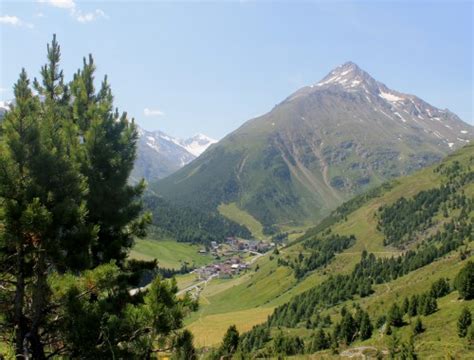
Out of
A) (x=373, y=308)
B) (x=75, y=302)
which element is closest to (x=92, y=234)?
(x=75, y=302)

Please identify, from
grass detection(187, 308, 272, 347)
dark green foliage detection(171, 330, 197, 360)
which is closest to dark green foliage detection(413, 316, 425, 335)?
dark green foliage detection(171, 330, 197, 360)

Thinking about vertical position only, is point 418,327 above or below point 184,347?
below

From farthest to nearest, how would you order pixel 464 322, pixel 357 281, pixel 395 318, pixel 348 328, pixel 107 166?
pixel 357 281 → pixel 348 328 → pixel 395 318 → pixel 464 322 → pixel 107 166

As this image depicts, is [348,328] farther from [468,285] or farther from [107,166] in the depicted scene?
[107,166]

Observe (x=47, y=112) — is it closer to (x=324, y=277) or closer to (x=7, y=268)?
(x=7, y=268)

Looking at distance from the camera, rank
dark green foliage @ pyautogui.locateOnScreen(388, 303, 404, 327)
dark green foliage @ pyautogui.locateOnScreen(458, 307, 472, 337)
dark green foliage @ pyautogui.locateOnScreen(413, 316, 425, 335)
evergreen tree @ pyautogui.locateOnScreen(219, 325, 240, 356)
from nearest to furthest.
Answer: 1. evergreen tree @ pyautogui.locateOnScreen(219, 325, 240, 356)
2. dark green foliage @ pyautogui.locateOnScreen(458, 307, 472, 337)
3. dark green foliage @ pyautogui.locateOnScreen(413, 316, 425, 335)
4. dark green foliage @ pyautogui.locateOnScreen(388, 303, 404, 327)

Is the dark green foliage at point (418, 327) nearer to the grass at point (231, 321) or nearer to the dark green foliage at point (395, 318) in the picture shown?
the dark green foliage at point (395, 318)

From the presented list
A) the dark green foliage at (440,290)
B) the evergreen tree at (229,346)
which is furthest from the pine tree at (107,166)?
the dark green foliage at (440,290)

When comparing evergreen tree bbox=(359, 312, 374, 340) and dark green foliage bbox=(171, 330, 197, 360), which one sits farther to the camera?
evergreen tree bbox=(359, 312, 374, 340)

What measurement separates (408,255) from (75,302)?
18986cm

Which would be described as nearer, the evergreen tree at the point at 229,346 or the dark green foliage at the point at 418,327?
the evergreen tree at the point at 229,346

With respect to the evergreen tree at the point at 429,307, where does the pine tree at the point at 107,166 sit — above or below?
above

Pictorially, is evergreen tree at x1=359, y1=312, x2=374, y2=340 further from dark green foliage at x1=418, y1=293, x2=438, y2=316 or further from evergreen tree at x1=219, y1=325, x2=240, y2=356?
evergreen tree at x1=219, y1=325, x2=240, y2=356

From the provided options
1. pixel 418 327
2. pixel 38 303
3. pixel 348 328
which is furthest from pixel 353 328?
pixel 38 303
